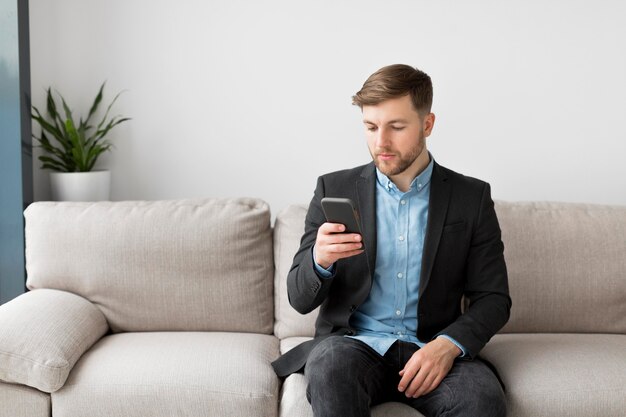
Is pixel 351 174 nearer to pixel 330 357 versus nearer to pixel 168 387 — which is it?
pixel 330 357

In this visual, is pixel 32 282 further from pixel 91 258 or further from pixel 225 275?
pixel 225 275

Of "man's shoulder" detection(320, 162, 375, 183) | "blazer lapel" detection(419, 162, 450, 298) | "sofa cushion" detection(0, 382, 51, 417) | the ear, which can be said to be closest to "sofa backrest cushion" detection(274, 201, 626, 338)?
"man's shoulder" detection(320, 162, 375, 183)

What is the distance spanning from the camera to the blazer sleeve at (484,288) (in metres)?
2.26

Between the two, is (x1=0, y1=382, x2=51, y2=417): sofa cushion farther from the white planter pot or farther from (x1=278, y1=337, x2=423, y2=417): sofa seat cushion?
the white planter pot

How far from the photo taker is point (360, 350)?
2203 mm

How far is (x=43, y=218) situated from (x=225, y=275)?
669 millimetres

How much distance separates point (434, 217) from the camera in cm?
236

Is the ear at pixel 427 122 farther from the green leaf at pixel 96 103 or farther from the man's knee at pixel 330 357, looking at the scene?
the green leaf at pixel 96 103

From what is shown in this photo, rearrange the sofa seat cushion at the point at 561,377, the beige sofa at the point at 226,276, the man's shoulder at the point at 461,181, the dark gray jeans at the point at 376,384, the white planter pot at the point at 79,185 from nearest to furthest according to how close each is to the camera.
Result: the dark gray jeans at the point at 376,384 < the sofa seat cushion at the point at 561,377 < the man's shoulder at the point at 461,181 < the beige sofa at the point at 226,276 < the white planter pot at the point at 79,185

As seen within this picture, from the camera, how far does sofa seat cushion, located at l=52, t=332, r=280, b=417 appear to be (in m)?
2.31

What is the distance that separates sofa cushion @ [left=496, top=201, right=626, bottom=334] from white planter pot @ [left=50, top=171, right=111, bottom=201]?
60.2 inches

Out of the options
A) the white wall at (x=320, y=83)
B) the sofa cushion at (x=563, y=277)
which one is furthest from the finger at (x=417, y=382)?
the white wall at (x=320, y=83)

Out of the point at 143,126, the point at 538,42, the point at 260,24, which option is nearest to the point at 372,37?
the point at 260,24

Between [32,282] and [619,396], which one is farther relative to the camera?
[32,282]
